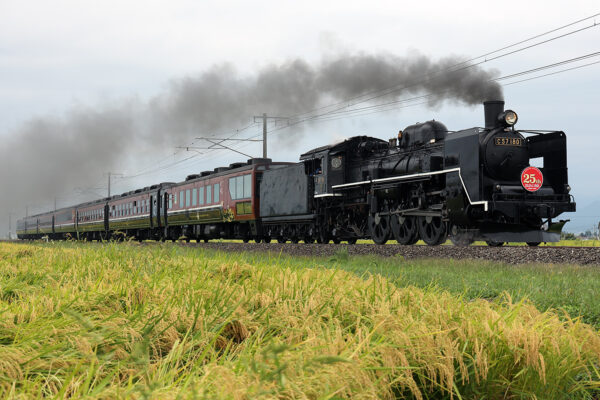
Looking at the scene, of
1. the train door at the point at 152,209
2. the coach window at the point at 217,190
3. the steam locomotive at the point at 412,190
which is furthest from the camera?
the train door at the point at 152,209

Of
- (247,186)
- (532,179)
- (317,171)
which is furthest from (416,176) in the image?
(247,186)

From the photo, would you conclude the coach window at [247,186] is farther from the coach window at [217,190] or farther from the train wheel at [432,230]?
the train wheel at [432,230]

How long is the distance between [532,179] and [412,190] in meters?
3.44

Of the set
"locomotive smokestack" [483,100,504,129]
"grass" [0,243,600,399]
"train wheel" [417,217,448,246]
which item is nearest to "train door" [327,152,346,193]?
"train wheel" [417,217,448,246]

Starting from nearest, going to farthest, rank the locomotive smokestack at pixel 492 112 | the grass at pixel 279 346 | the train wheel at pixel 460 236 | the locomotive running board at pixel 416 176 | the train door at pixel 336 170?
the grass at pixel 279 346 < the locomotive running board at pixel 416 176 < the train wheel at pixel 460 236 < the locomotive smokestack at pixel 492 112 < the train door at pixel 336 170

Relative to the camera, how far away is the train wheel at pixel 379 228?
59.1ft

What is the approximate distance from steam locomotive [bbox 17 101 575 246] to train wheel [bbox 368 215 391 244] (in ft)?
0.12

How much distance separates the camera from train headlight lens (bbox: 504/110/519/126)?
49.3 ft

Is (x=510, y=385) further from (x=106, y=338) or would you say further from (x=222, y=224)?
(x=222, y=224)

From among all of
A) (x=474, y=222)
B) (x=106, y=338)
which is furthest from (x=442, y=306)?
(x=474, y=222)

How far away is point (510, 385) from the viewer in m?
2.91

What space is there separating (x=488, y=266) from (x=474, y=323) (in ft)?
20.1

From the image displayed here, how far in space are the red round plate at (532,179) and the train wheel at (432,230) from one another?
2.38m

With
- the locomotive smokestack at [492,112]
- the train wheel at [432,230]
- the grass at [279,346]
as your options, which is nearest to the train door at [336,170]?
the train wheel at [432,230]
